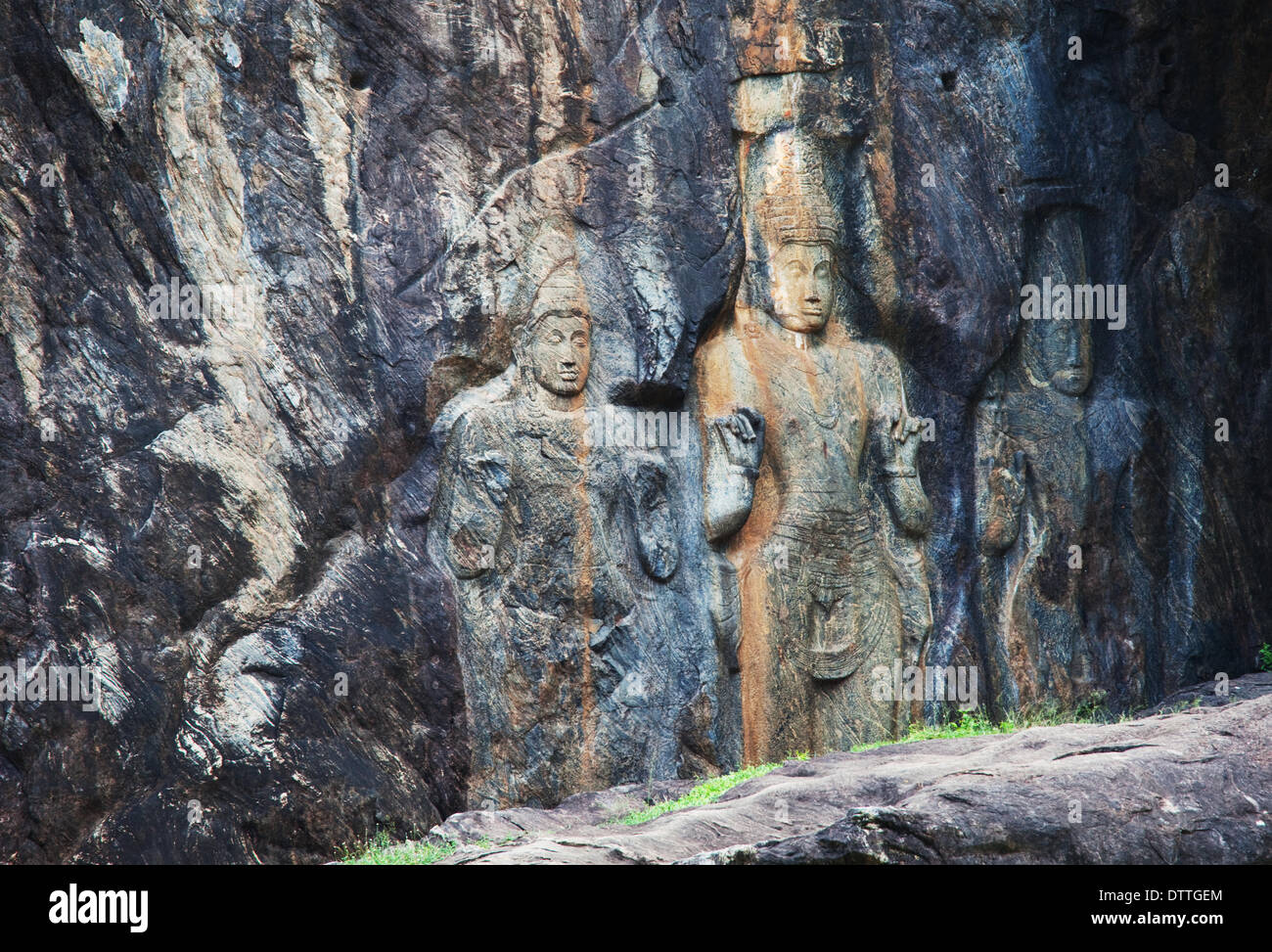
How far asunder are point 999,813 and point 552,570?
405cm

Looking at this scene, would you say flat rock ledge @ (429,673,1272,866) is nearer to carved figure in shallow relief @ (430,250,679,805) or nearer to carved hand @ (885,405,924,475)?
carved figure in shallow relief @ (430,250,679,805)

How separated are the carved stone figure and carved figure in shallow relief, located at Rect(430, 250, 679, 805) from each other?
252 centimetres

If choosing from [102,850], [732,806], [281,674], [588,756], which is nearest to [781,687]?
[588,756]

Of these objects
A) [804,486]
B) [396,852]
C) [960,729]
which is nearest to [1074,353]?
[804,486]

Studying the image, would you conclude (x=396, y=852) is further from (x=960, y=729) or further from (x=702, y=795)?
(x=960, y=729)

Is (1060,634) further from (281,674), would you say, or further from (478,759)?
(281,674)

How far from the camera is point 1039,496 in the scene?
1273cm

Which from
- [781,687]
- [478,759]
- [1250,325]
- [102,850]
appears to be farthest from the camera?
[1250,325]

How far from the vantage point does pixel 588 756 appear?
11258 mm

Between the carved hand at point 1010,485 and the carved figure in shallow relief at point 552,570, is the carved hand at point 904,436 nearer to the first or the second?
the carved hand at point 1010,485

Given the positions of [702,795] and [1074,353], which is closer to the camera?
[702,795]

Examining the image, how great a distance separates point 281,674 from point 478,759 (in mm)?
1377

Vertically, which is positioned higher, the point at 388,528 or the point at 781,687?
the point at 388,528

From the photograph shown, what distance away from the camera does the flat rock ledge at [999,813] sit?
8.01 m
